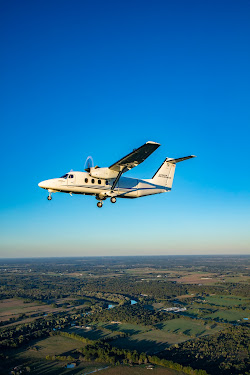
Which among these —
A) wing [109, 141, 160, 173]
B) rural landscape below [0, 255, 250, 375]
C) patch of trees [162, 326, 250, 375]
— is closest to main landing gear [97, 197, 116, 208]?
wing [109, 141, 160, 173]

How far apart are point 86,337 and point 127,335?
1307 centimetres

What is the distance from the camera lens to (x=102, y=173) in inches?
1214

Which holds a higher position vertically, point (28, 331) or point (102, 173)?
point (102, 173)

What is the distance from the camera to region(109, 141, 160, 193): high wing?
1041 inches

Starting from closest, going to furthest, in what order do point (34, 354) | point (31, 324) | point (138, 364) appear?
point (138, 364) → point (34, 354) → point (31, 324)

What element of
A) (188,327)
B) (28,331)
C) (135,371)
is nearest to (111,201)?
(135,371)

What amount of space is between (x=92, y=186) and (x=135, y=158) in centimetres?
575

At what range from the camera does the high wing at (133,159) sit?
2644cm

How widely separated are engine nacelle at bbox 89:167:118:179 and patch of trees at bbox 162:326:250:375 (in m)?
61.5

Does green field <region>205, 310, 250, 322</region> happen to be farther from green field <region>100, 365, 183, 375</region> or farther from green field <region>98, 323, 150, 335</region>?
green field <region>100, 365, 183, 375</region>

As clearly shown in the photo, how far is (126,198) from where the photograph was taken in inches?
1339

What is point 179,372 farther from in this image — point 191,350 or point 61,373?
point 61,373

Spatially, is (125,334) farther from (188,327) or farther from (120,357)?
(188,327)

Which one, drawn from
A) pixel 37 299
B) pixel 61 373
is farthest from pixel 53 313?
pixel 61 373
